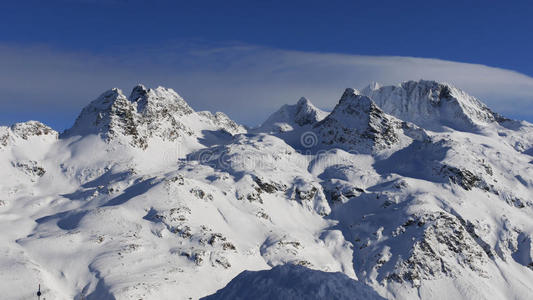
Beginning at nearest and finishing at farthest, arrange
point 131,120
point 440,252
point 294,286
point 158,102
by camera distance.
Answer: point 294,286
point 440,252
point 131,120
point 158,102

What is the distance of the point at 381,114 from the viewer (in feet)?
533

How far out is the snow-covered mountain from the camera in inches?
3083

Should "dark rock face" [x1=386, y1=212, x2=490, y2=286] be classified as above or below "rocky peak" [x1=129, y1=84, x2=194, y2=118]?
below

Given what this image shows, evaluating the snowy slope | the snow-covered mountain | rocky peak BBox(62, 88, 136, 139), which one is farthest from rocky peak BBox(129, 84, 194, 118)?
the snowy slope

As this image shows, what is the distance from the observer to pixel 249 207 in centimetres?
10744

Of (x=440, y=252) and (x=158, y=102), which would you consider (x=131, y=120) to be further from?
(x=440, y=252)

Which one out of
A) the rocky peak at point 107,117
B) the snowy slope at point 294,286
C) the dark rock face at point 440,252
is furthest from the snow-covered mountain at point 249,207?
the snowy slope at point 294,286

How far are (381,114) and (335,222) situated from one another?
6223 centimetres

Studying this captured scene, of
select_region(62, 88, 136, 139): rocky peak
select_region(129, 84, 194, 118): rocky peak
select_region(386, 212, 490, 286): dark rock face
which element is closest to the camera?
select_region(386, 212, 490, 286): dark rock face

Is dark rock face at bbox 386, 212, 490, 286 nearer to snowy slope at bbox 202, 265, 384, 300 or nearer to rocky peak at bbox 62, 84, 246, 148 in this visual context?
snowy slope at bbox 202, 265, 384, 300

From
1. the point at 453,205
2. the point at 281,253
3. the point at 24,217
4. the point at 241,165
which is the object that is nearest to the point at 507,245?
the point at 453,205

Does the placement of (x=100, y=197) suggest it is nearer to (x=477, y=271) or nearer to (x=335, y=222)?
(x=335, y=222)

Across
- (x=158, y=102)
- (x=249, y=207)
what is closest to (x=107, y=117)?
(x=158, y=102)

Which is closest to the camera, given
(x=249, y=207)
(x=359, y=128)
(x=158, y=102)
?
(x=249, y=207)
